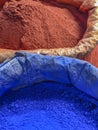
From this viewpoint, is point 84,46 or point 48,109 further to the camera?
point 84,46

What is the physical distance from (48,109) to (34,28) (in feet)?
1.49

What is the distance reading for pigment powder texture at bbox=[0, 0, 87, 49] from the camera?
1307mm

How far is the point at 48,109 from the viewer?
→ 104 cm

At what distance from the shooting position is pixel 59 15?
1.41 meters

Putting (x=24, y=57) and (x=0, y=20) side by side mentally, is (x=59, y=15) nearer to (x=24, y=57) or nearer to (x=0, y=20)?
(x=0, y=20)

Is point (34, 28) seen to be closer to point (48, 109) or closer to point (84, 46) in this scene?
point (84, 46)

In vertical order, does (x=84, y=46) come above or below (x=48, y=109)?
above

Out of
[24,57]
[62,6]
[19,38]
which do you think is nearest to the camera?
[24,57]

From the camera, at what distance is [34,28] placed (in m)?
1.32

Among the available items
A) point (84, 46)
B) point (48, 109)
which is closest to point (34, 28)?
point (84, 46)

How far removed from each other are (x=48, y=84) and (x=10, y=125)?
0.25 metres

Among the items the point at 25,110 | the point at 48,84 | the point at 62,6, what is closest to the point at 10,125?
the point at 25,110

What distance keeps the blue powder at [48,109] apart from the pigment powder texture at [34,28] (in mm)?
271

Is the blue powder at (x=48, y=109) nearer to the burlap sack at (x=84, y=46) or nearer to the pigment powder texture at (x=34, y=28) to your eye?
the burlap sack at (x=84, y=46)
